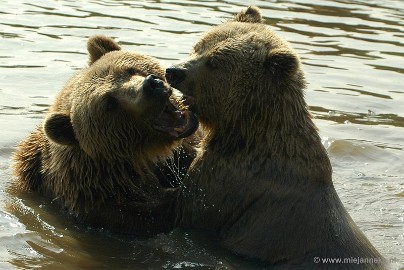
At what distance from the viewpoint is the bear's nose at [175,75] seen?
27.4ft

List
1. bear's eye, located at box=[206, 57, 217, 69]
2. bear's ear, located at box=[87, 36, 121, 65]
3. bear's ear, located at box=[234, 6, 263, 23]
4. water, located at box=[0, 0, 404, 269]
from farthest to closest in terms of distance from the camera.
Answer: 1. bear's ear, located at box=[87, 36, 121, 65]
2. bear's ear, located at box=[234, 6, 263, 23]
3. water, located at box=[0, 0, 404, 269]
4. bear's eye, located at box=[206, 57, 217, 69]

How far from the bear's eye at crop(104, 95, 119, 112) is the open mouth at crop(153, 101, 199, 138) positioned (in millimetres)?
400

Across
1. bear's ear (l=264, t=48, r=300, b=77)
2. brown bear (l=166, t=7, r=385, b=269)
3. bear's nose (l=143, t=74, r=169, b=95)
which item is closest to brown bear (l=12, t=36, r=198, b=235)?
bear's nose (l=143, t=74, r=169, b=95)

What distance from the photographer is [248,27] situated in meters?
8.63

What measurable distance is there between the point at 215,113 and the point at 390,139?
418 centimetres

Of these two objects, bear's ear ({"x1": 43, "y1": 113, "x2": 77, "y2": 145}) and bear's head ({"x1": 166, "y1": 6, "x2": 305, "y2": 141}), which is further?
bear's ear ({"x1": 43, "y1": 113, "x2": 77, "y2": 145})

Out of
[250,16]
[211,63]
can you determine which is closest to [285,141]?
[211,63]

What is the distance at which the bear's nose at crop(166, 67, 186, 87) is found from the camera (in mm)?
8344

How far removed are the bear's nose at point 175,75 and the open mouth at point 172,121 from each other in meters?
0.23

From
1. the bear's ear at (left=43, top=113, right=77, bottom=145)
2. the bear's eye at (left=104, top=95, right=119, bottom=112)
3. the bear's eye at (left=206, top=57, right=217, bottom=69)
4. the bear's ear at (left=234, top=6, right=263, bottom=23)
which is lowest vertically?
the bear's ear at (left=43, top=113, right=77, bottom=145)

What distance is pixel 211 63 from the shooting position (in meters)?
8.44

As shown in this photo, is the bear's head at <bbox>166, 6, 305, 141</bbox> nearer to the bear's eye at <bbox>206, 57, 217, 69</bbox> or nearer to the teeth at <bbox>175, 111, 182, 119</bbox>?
the bear's eye at <bbox>206, 57, 217, 69</bbox>

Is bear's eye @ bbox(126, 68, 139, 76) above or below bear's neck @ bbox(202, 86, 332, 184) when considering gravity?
above

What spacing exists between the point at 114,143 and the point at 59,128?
20.3 inches
